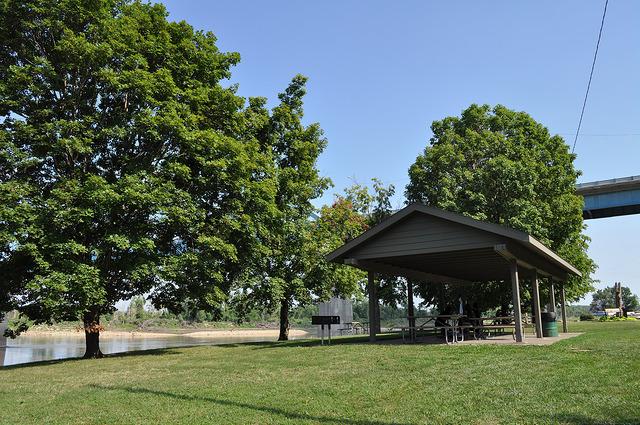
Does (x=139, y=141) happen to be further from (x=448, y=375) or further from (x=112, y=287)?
(x=448, y=375)

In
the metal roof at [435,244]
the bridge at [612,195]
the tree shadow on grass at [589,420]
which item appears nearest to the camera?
the tree shadow on grass at [589,420]

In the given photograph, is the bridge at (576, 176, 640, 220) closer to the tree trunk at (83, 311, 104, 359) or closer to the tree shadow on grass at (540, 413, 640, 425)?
the tree trunk at (83, 311, 104, 359)

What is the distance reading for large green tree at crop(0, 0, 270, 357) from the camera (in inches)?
547

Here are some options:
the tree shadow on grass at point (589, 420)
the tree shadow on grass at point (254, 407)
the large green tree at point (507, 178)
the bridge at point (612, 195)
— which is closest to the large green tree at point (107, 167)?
the tree shadow on grass at point (254, 407)

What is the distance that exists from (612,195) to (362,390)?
41643mm

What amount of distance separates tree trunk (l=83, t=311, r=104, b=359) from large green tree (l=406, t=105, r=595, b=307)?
54.3ft

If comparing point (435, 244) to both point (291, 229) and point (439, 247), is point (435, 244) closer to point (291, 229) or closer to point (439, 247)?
point (439, 247)

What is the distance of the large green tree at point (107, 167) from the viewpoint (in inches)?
547

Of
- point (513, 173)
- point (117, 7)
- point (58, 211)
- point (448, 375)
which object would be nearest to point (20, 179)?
point (58, 211)

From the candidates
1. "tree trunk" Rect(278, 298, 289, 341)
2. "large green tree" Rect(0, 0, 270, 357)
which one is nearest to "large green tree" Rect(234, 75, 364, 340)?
"tree trunk" Rect(278, 298, 289, 341)

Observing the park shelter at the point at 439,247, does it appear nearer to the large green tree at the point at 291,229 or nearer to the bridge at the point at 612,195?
the large green tree at the point at 291,229

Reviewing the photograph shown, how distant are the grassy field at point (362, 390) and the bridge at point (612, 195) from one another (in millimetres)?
33578

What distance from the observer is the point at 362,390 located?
739cm

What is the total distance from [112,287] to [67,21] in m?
8.22
